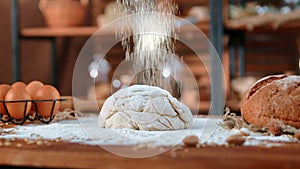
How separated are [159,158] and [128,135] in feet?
0.72

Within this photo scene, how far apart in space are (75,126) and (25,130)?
4.5 inches

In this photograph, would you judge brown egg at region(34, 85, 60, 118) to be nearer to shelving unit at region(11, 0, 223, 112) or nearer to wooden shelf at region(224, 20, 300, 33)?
shelving unit at region(11, 0, 223, 112)

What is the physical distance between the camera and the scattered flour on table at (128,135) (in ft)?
2.70

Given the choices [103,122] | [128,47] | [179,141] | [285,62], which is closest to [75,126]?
[103,122]

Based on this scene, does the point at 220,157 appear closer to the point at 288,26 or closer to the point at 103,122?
the point at 103,122

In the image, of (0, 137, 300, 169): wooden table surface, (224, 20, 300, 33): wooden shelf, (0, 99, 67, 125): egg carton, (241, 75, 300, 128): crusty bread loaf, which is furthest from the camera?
(224, 20, 300, 33): wooden shelf

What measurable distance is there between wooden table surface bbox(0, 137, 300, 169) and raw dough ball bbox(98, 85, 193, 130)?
8.3 inches

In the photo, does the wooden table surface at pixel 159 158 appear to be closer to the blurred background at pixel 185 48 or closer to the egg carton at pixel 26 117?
the egg carton at pixel 26 117

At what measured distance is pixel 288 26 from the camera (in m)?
2.40

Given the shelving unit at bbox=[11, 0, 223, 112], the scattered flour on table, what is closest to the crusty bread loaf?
the scattered flour on table

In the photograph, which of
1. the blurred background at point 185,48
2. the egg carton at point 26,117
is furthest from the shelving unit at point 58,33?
the egg carton at point 26,117

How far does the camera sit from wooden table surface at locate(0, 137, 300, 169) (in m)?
0.66

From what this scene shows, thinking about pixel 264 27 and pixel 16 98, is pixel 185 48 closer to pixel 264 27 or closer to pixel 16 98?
pixel 264 27

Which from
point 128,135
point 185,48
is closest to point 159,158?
point 128,135
